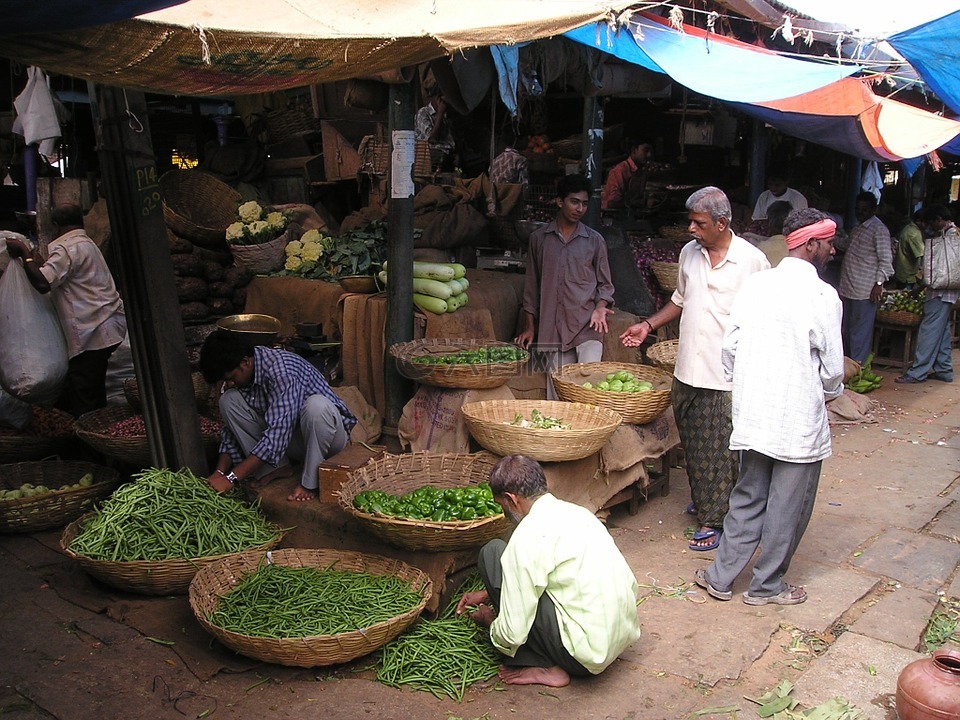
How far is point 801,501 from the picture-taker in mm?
4277

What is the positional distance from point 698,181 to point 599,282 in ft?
23.8

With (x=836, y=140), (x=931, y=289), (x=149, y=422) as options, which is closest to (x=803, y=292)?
(x=149, y=422)

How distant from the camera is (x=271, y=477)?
520 centimetres

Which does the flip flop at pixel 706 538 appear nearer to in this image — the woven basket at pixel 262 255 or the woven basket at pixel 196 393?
the woven basket at pixel 196 393

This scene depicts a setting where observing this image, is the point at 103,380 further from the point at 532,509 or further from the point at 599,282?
the point at 532,509

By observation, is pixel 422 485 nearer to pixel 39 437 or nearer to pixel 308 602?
pixel 308 602

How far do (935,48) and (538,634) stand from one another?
505 centimetres

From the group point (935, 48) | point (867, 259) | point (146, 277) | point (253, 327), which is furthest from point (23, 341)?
point (867, 259)

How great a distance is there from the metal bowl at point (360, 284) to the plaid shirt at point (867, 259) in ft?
19.4

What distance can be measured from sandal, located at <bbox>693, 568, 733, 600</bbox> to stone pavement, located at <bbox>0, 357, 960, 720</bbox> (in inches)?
1.4

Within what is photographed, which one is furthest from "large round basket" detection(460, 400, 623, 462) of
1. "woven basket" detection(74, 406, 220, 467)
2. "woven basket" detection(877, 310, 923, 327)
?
"woven basket" detection(877, 310, 923, 327)

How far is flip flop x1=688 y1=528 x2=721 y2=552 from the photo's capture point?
5141 mm

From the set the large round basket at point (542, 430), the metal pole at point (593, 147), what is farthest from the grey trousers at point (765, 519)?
the metal pole at point (593, 147)

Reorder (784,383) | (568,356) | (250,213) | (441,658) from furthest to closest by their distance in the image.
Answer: (250,213), (568,356), (784,383), (441,658)
